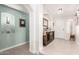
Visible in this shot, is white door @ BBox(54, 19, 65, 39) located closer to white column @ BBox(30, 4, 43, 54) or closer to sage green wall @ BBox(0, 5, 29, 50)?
white column @ BBox(30, 4, 43, 54)

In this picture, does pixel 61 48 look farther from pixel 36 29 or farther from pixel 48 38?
pixel 36 29

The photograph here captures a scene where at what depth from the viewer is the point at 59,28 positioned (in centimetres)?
210

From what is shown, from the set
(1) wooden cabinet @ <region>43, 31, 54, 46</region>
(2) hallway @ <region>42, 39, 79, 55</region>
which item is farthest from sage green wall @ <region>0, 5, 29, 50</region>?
(2) hallway @ <region>42, 39, 79, 55</region>

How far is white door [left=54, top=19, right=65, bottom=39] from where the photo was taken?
82.0 inches

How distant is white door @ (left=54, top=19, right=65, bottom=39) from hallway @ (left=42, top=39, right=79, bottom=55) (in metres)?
0.10

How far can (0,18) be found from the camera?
1.91 metres

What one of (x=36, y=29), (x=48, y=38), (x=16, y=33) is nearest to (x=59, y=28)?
(x=48, y=38)

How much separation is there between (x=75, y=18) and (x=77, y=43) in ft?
1.50

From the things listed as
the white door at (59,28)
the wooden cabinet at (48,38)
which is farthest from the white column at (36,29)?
the white door at (59,28)

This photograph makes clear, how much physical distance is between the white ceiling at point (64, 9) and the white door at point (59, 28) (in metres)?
0.15

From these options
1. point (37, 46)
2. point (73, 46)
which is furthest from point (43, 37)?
point (73, 46)

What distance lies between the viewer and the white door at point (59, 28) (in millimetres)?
2084

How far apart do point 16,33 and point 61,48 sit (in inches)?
34.3
